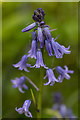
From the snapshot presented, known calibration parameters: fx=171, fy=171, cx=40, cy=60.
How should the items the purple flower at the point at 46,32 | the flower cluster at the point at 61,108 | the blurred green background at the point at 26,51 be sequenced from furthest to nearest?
the blurred green background at the point at 26,51, the flower cluster at the point at 61,108, the purple flower at the point at 46,32

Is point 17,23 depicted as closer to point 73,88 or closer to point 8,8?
point 8,8

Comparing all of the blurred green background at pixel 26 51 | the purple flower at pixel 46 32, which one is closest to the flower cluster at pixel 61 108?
the blurred green background at pixel 26 51

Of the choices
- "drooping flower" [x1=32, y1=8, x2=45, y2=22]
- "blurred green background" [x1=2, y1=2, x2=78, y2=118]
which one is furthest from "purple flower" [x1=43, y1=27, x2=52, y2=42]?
"blurred green background" [x1=2, y1=2, x2=78, y2=118]

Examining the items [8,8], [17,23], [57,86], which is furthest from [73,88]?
[8,8]

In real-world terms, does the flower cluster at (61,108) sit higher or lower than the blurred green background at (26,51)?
lower

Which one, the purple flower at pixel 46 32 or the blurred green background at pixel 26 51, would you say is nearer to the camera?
the purple flower at pixel 46 32

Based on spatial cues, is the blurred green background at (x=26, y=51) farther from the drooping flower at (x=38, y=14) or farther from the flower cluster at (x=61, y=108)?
the drooping flower at (x=38, y=14)

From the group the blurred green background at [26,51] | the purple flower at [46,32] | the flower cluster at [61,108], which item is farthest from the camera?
the blurred green background at [26,51]

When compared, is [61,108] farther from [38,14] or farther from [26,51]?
[38,14]

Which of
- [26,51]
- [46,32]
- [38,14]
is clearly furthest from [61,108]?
[38,14]
